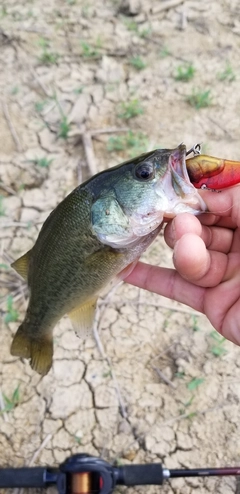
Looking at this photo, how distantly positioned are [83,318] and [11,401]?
80 centimetres

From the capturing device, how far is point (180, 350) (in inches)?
115

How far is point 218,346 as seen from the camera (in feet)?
9.57

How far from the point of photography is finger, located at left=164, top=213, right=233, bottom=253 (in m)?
1.82

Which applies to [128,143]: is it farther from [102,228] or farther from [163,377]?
[102,228]

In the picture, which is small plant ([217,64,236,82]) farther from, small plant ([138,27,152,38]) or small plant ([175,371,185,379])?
small plant ([175,371,185,379])

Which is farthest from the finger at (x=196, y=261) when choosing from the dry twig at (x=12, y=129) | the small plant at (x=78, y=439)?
the dry twig at (x=12, y=129)

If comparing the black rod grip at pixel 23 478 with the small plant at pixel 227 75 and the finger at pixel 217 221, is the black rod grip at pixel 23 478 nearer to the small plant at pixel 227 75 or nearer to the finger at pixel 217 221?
the finger at pixel 217 221

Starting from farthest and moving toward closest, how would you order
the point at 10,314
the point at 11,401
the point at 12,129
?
the point at 12,129 < the point at 10,314 < the point at 11,401

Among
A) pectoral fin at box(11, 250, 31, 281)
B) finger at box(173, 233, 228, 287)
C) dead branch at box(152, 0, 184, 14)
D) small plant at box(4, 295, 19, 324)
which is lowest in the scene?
small plant at box(4, 295, 19, 324)

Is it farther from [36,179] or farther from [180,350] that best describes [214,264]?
[36,179]

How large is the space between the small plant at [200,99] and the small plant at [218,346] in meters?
2.22

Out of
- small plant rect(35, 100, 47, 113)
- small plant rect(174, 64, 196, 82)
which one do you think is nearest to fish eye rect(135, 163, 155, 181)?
small plant rect(35, 100, 47, 113)

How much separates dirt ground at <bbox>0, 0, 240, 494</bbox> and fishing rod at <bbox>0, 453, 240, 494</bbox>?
0.30m

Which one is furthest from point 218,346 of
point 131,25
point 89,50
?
point 131,25
